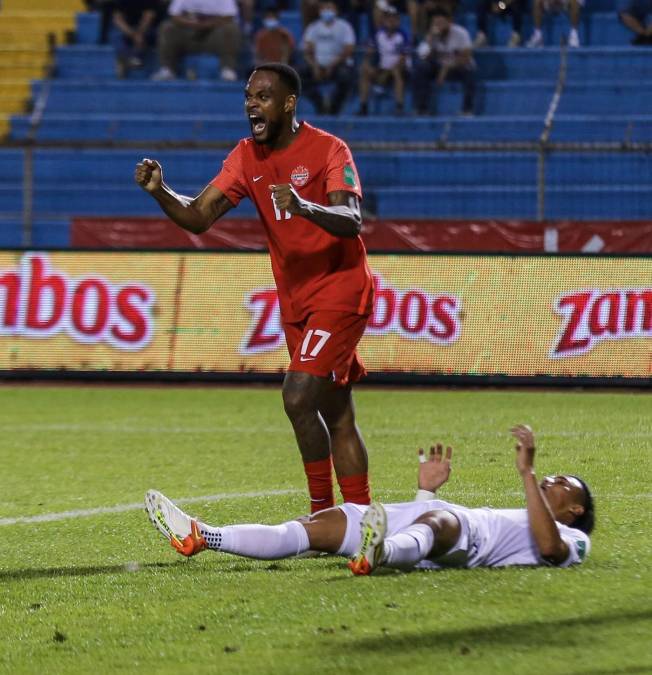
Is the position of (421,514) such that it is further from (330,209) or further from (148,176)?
(148,176)

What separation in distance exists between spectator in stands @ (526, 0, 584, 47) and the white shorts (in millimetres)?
17900

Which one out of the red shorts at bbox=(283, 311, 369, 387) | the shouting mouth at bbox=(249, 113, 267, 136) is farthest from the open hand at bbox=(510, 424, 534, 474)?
the shouting mouth at bbox=(249, 113, 267, 136)

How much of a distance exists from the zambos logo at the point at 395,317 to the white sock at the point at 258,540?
915 cm

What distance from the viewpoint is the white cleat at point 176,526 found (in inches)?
247

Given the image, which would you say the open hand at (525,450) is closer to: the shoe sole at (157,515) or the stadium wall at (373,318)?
the shoe sole at (157,515)

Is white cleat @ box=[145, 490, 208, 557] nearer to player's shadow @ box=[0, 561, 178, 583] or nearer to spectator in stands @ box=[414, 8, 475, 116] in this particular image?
player's shadow @ box=[0, 561, 178, 583]

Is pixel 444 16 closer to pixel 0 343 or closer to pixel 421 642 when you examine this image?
pixel 0 343

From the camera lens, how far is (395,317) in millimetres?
15625

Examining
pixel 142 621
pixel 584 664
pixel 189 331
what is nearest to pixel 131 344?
pixel 189 331

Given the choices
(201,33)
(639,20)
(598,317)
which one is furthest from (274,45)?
(598,317)

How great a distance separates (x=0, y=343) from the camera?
16281 millimetres

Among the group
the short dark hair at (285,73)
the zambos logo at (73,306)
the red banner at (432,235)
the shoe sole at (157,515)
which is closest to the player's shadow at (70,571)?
the shoe sole at (157,515)

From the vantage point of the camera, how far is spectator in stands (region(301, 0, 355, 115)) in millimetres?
22891

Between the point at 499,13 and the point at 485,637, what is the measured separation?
64.0ft
